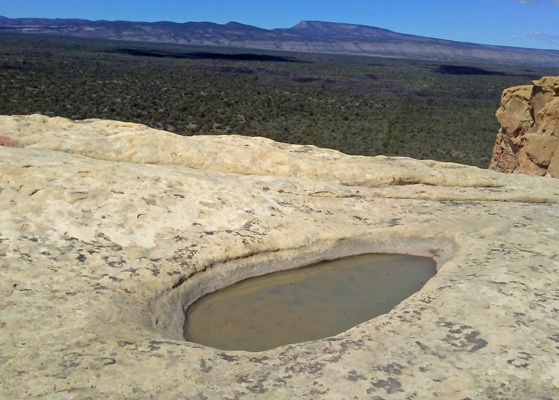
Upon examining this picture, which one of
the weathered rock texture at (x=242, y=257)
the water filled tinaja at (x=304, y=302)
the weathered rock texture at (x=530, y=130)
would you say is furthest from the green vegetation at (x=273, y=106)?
the water filled tinaja at (x=304, y=302)

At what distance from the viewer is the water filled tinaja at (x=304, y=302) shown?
15.3 ft

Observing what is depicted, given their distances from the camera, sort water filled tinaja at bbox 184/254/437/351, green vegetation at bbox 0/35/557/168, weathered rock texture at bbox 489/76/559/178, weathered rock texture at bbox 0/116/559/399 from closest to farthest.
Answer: weathered rock texture at bbox 0/116/559/399 < water filled tinaja at bbox 184/254/437/351 < weathered rock texture at bbox 489/76/559/178 < green vegetation at bbox 0/35/557/168

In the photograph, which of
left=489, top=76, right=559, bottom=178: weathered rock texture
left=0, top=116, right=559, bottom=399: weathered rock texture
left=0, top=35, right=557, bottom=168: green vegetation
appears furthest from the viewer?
left=0, top=35, right=557, bottom=168: green vegetation

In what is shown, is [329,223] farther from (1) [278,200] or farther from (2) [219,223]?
(2) [219,223]

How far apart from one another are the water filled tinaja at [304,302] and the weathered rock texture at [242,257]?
0.53 ft

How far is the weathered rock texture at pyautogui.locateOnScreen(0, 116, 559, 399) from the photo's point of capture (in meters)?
3.55

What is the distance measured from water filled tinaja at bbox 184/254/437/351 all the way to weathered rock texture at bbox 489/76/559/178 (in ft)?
25.8

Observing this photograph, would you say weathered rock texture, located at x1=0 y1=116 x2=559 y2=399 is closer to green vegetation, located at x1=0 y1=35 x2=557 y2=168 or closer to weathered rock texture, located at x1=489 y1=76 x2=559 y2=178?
weathered rock texture, located at x1=489 y1=76 x2=559 y2=178

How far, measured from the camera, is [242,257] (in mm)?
5824

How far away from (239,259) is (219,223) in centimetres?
53

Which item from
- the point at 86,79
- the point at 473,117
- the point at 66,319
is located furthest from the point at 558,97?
the point at 86,79

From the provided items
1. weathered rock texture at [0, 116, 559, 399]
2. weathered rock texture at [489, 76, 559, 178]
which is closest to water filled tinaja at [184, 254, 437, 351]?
weathered rock texture at [0, 116, 559, 399]

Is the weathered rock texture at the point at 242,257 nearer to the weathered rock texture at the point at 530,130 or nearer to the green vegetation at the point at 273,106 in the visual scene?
the weathered rock texture at the point at 530,130

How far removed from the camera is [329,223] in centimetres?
662
